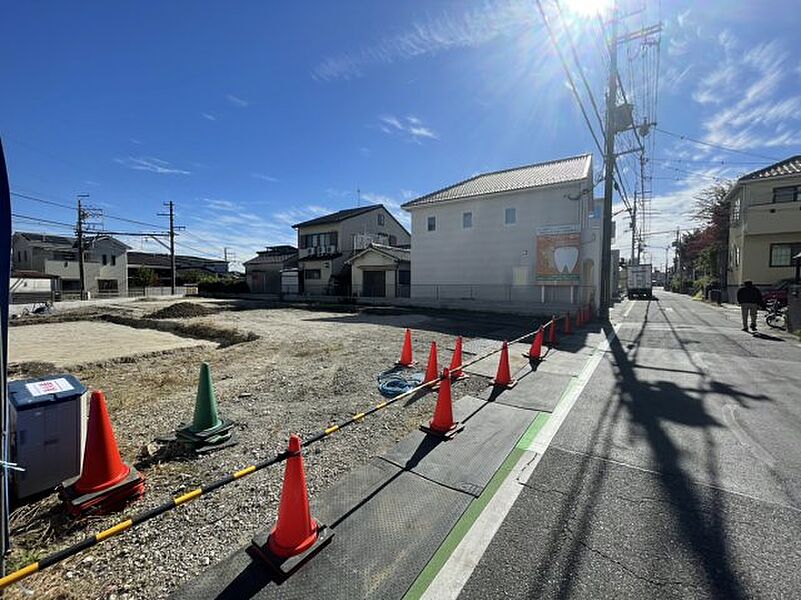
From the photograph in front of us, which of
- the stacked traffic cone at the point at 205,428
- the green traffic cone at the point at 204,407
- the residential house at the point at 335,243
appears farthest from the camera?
the residential house at the point at 335,243

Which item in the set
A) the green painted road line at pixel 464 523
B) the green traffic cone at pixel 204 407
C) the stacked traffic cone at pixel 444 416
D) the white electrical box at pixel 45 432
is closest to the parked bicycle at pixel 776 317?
the green painted road line at pixel 464 523

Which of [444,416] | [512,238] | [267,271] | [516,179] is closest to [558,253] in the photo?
[512,238]

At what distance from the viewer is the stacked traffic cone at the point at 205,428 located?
3.62 metres

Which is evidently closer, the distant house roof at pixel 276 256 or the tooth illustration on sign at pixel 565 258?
the tooth illustration on sign at pixel 565 258

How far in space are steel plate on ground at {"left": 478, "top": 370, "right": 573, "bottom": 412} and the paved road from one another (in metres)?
0.41

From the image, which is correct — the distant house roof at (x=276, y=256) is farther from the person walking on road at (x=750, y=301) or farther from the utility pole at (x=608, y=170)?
the person walking on road at (x=750, y=301)

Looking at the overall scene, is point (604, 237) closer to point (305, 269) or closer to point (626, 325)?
point (626, 325)

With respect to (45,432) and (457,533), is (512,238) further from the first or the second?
(45,432)

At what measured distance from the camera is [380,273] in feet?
89.1

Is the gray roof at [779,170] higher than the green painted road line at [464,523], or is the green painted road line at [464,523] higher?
the gray roof at [779,170]

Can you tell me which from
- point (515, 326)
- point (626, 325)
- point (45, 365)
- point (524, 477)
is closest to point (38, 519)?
point (524, 477)

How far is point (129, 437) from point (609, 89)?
18597 mm

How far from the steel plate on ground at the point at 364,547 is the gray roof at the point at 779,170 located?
29950 mm

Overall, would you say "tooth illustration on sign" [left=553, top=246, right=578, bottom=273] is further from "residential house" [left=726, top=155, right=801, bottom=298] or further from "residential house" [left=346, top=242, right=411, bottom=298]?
"residential house" [left=726, top=155, right=801, bottom=298]
